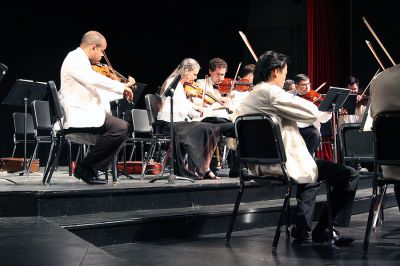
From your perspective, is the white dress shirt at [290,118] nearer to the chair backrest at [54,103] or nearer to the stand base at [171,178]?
the stand base at [171,178]

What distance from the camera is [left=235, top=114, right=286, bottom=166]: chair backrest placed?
3.57 m

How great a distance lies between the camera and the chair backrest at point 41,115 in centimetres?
655

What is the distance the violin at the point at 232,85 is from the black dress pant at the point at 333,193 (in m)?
2.68

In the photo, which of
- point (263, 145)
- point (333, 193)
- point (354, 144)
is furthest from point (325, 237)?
point (354, 144)

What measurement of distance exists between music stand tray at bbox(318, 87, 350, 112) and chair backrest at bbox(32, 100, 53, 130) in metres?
2.82

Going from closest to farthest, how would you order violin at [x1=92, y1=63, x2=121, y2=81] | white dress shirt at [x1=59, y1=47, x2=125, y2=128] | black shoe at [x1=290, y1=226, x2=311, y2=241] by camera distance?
black shoe at [x1=290, y1=226, x2=311, y2=241] → white dress shirt at [x1=59, y1=47, x2=125, y2=128] → violin at [x1=92, y1=63, x2=121, y2=81]

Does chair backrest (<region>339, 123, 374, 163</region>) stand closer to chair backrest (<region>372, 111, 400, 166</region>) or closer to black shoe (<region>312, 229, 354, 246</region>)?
black shoe (<region>312, 229, 354, 246</region>)

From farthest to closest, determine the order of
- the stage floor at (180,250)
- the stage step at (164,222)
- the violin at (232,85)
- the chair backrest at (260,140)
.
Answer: the violin at (232,85), the stage step at (164,222), the chair backrest at (260,140), the stage floor at (180,250)

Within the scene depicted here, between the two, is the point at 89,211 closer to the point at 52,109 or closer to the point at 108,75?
the point at 52,109

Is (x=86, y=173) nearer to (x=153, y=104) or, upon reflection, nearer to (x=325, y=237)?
(x=153, y=104)

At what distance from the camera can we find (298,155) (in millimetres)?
3676

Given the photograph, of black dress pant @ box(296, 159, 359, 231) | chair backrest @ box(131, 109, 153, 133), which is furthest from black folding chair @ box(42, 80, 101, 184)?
chair backrest @ box(131, 109, 153, 133)

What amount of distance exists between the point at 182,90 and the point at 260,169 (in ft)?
6.98

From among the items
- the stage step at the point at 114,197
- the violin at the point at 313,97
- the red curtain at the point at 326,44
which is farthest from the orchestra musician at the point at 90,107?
the red curtain at the point at 326,44
